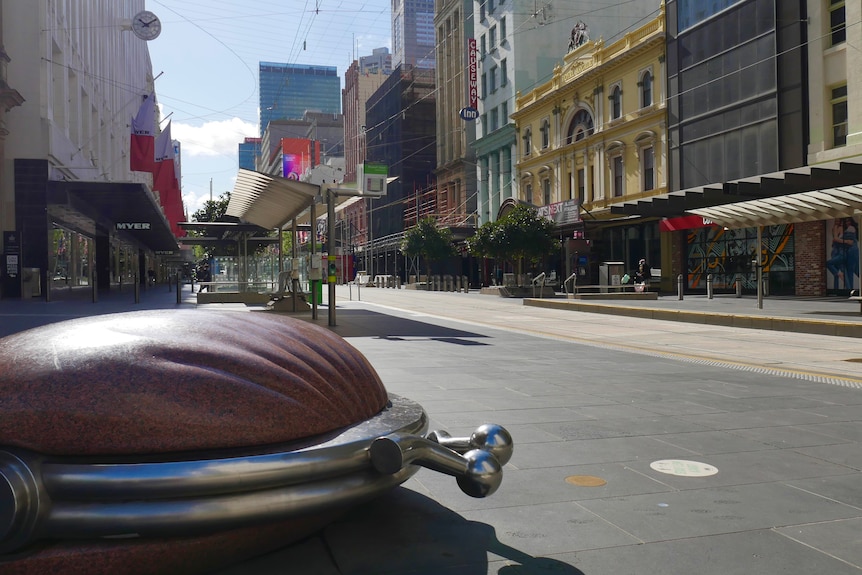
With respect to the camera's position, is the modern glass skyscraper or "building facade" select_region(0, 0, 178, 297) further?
the modern glass skyscraper

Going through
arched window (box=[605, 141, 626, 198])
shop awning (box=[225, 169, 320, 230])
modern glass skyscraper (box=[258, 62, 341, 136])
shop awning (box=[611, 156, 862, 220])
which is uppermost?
modern glass skyscraper (box=[258, 62, 341, 136])

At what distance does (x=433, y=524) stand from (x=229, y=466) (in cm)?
109

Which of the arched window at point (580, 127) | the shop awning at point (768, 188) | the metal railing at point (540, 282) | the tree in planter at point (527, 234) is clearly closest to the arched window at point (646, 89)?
the arched window at point (580, 127)

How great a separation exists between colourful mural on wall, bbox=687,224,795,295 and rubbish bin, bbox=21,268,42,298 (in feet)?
82.6

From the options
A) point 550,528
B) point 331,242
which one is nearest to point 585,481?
point 550,528

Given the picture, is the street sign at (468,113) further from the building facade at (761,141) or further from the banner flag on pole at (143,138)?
the banner flag on pole at (143,138)

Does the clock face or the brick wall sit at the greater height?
the clock face

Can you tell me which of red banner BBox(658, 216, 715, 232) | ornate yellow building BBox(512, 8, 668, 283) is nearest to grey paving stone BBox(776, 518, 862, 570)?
red banner BBox(658, 216, 715, 232)

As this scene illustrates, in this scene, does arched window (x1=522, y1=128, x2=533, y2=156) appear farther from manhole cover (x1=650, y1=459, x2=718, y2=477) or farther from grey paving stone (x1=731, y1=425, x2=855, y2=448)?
manhole cover (x1=650, y1=459, x2=718, y2=477)

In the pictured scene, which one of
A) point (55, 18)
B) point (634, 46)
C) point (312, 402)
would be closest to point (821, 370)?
point (312, 402)

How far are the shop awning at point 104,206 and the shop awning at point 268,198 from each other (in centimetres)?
553

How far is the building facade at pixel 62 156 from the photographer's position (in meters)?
25.3

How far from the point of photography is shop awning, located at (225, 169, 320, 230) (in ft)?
50.7

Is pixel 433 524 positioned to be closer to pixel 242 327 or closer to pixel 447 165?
pixel 242 327
